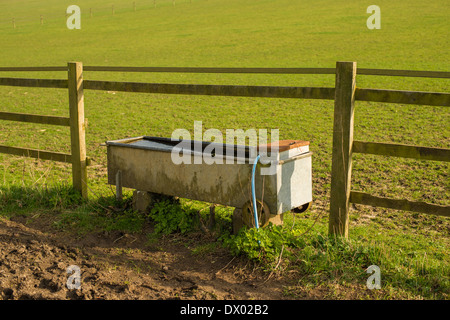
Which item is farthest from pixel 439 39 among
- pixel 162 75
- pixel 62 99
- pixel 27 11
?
pixel 27 11

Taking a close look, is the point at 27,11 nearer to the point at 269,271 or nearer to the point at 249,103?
the point at 249,103

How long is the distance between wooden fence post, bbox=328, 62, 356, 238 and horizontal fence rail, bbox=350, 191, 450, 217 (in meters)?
0.11

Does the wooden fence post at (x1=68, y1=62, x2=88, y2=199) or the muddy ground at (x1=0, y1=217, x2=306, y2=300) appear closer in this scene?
the muddy ground at (x1=0, y1=217, x2=306, y2=300)

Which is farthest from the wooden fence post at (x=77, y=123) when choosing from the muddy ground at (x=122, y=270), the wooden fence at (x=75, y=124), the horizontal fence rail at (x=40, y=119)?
the muddy ground at (x=122, y=270)

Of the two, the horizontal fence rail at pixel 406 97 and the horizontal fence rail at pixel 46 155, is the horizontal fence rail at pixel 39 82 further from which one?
the horizontal fence rail at pixel 406 97

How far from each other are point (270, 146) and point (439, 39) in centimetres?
2062

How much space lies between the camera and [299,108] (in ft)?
40.3

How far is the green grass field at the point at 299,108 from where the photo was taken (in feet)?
16.4

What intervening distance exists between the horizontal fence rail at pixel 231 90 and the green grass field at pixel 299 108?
1.05 meters

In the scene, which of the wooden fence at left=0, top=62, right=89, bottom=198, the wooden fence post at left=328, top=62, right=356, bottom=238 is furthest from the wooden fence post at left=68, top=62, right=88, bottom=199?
the wooden fence post at left=328, top=62, right=356, bottom=238

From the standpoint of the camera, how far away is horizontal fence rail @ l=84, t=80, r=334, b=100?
4680mm

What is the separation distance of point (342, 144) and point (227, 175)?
3.45 feet

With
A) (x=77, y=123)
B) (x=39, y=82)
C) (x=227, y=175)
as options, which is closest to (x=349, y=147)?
(x=227, y=175)

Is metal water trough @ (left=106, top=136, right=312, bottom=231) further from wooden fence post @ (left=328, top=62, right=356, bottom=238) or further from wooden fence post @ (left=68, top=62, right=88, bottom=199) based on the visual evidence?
wooden fence post @ (left=68, top=62, right=88, bottom=199)
